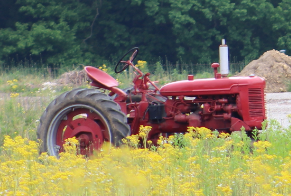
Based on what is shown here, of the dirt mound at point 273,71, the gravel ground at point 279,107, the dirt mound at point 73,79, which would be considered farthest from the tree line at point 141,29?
the gravel ground at point 279,107

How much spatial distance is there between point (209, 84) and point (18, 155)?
2629 mm

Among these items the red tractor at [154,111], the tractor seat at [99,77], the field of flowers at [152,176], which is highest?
the tractor seat at [99,77]

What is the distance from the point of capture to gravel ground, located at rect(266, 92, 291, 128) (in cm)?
1030

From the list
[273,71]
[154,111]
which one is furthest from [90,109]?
[273,71]

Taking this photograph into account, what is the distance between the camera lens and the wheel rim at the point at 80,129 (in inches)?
239

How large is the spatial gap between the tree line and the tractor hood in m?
21.2

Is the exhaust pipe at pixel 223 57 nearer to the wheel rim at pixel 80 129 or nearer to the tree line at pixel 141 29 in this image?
the wheel rim at pixel 80 129

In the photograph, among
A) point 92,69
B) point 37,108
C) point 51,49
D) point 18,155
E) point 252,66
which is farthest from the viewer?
point 51,49

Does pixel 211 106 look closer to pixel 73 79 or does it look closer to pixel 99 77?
pixel 99 77

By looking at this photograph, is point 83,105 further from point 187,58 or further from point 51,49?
point 187,58

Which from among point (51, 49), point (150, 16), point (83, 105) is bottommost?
point (83, 105)

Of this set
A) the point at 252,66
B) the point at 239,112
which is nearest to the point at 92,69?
Answer: the point at 239,112

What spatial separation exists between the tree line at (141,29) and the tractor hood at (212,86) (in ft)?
69.7

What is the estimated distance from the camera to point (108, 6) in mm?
31203
